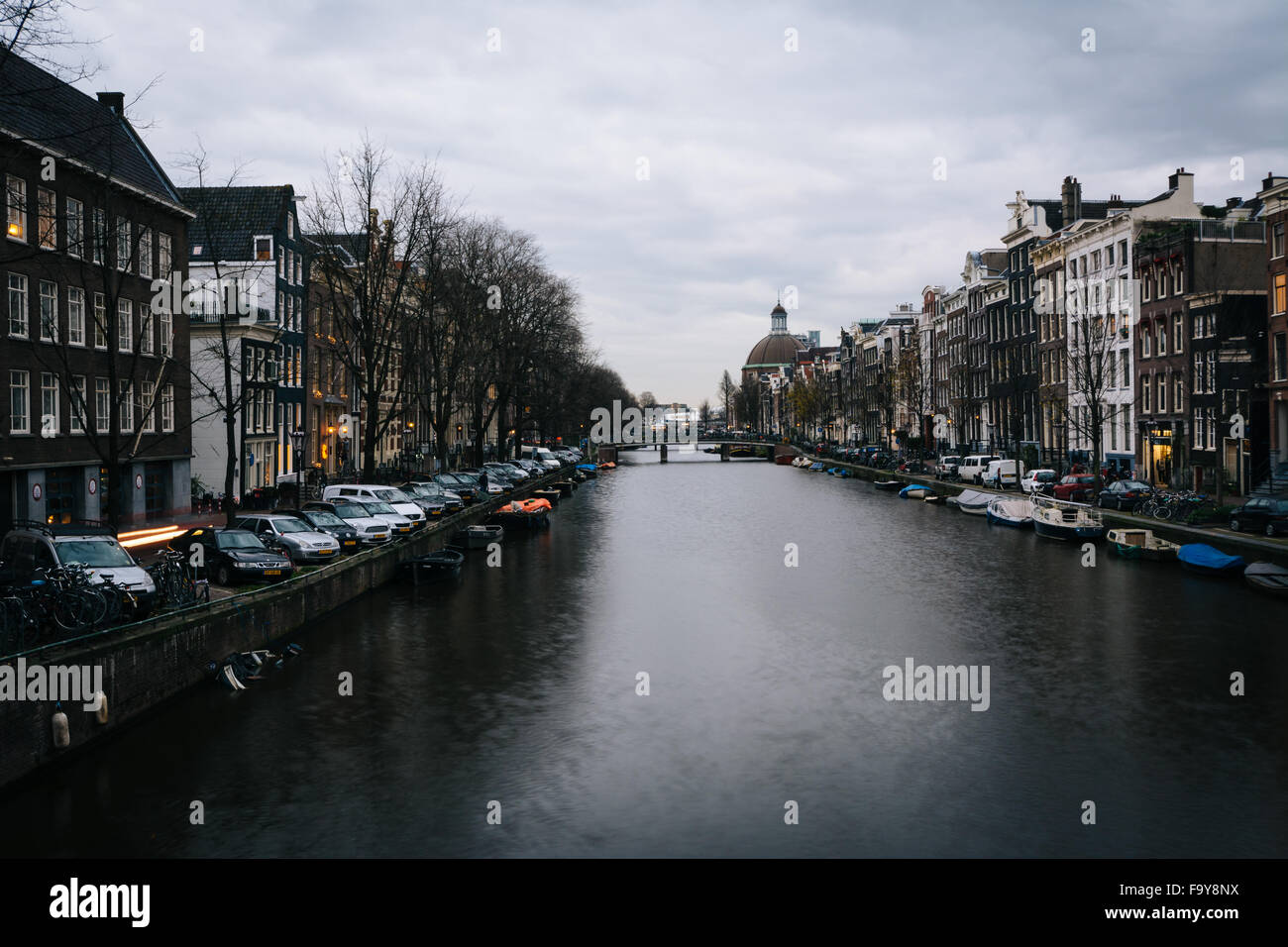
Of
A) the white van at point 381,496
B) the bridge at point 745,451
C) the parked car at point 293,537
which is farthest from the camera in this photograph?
the bridge at point 745,451

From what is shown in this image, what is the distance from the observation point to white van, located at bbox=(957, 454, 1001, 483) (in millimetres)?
81812

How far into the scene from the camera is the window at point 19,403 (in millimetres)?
39469

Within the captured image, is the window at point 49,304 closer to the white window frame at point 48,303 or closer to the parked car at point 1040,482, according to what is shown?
the white window frame at point 48,303

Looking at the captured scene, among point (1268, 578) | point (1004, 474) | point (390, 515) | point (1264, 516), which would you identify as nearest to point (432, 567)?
point (390, 515)

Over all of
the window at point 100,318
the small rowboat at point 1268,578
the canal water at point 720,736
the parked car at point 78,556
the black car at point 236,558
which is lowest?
the canal water at point 720,736

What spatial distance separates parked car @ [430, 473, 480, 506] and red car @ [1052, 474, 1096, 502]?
34.3 metres

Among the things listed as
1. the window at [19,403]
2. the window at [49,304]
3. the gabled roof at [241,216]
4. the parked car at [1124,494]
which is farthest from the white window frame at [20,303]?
the parked car at [1124,494]

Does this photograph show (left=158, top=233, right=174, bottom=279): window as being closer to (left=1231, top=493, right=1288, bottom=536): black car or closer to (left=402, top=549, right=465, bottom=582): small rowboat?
(left=402, top=549, right=465, bottom=582): small rowboat

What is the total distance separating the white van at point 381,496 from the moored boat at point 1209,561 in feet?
103

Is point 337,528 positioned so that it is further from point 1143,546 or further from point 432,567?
point 1143,546

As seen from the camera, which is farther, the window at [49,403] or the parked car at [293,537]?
the window at [49,403]

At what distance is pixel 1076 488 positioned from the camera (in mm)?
61781

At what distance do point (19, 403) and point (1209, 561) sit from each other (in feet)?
145
